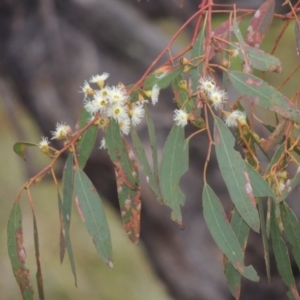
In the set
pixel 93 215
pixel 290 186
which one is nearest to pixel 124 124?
pixel 93 215

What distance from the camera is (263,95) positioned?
667 millimetres

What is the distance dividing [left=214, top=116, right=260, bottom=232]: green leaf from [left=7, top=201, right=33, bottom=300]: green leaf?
317 millimetres

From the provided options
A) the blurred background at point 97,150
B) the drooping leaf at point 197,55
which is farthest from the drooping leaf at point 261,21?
the blurred background at point 97,150

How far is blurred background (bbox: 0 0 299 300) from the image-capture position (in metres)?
1.30

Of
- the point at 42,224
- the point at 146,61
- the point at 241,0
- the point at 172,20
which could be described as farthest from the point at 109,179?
the point at 241,0

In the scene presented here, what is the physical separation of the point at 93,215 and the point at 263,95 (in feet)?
0.91

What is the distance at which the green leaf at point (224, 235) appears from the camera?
0.67 m

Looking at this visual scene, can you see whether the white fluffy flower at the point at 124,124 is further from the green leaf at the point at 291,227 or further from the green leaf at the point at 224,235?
the green leaf at the point at 291,227

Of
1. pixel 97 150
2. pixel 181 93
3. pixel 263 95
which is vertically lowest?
pixel 263 95

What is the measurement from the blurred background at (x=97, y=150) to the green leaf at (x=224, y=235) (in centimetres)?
Result: 58

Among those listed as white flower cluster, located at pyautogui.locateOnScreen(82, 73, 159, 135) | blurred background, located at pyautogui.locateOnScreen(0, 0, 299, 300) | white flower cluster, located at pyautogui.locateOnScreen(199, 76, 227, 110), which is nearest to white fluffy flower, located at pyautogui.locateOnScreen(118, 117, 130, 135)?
white flower cluster, located at pyautogui.locateOnScreen(82, 73, 159, 135)

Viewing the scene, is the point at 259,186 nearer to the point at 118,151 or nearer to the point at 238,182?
the point at 238,182

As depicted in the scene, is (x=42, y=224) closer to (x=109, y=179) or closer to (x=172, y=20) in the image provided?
(x=109, y=179)

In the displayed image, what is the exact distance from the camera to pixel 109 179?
132 cm
